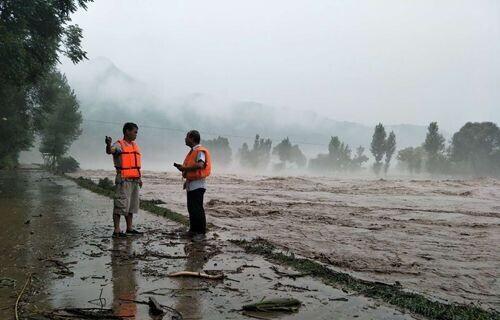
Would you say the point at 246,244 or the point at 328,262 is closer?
the point at 328,262

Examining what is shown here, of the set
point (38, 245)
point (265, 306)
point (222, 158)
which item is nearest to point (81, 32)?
point (38, 245)

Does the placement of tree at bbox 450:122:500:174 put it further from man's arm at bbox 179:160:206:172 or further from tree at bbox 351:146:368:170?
man's arm at bbox 179:160:206:172

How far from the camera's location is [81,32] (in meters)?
17.1

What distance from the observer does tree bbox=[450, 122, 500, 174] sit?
90.8m

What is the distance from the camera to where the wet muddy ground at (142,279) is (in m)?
3.99

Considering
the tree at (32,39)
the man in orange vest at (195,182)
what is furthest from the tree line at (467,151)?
the man in orange vest at (195,182)

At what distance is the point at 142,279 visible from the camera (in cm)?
489

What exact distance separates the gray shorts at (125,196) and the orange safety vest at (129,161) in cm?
13

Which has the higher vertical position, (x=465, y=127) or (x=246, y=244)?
(x=465, y=127)

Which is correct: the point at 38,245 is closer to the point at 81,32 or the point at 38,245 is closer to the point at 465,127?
the point at 81,32

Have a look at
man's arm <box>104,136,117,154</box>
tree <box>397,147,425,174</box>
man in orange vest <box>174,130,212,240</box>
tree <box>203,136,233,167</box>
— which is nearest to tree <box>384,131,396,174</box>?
tree <box>397,147,425,174</box>

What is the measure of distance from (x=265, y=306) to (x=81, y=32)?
16309mm

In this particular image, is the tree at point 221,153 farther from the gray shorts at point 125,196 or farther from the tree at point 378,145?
the gray shorts at point 125,196

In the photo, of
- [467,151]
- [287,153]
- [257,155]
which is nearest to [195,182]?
[467,151]
